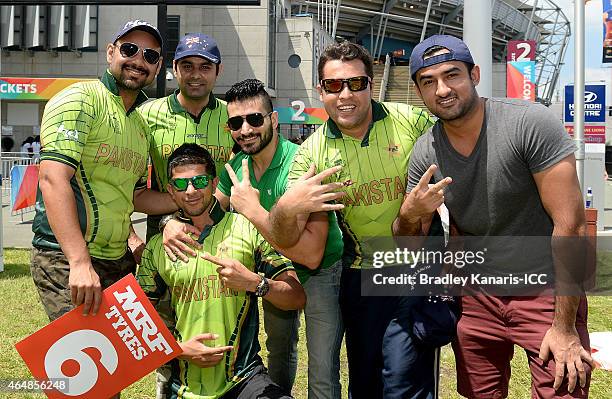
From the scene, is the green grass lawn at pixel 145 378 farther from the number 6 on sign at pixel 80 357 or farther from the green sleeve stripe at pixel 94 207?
the green sleeve stripe at pixel 94 207

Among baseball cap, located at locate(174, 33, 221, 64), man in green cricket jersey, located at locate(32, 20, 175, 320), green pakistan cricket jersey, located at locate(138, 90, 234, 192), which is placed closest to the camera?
man in green cricket jersey, located at locate(32, 20, 175, 320)

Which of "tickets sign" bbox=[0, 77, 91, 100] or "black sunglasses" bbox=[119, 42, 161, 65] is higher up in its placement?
"tickets sign" bbox=[0, 77, 91, 100]

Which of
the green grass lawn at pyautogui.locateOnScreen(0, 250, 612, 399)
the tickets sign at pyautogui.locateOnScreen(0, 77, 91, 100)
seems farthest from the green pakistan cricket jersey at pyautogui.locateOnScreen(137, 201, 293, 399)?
the tickets sign at pyautogui.locateOnScreen(0, 77, 91, 100)

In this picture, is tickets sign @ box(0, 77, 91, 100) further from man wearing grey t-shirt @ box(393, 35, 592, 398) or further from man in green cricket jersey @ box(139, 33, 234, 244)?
man wearing grey t-shirt @ box(393, 35, 592, 398)

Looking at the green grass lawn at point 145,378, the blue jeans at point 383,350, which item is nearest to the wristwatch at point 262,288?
the blue jeans at point 383,350

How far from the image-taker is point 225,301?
3.65 metres

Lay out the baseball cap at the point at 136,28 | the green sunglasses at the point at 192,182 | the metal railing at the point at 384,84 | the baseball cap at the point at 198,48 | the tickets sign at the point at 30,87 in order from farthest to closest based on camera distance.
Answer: the metal railing at the point at 384,84
the tickets sign at the point at 30,87
the baseball cap at the point at 198,48
the baseball cap at the point at 136,28
the green sunglasses at the point at 192,182

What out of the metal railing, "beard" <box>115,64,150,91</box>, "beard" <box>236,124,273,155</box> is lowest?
"beard" <box>236,124,273,155</box>

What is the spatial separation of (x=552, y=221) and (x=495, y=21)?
213 feet

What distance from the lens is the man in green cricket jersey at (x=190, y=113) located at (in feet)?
14.2

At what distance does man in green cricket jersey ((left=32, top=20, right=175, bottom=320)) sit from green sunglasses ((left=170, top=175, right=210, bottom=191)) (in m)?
0.36

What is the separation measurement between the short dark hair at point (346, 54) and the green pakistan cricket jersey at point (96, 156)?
4.32ft

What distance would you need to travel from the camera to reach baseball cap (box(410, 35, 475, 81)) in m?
3.29

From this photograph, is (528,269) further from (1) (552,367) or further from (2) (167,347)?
(2) (167,347)
